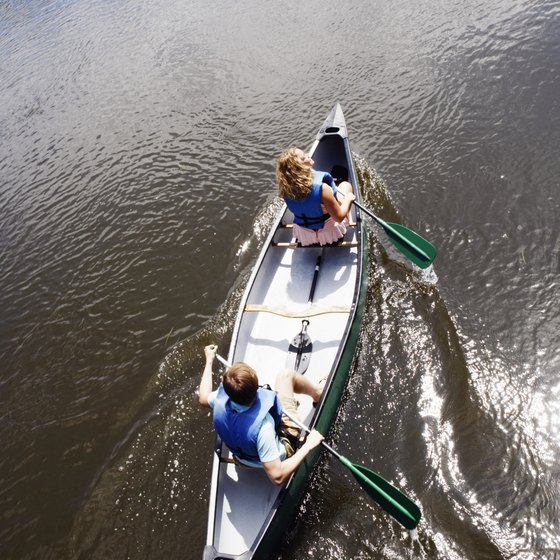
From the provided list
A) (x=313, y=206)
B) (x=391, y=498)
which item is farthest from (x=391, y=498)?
(x=313, y=206)

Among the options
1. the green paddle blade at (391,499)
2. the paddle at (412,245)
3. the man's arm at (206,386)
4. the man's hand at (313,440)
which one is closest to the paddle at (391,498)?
the green paddle blade at (391,499)

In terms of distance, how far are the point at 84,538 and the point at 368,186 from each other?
768 centimetres

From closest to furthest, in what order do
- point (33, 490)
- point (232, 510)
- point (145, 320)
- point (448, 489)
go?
point (232, 510) → point (448, 489) → point (33, 490) → point (145, 320)

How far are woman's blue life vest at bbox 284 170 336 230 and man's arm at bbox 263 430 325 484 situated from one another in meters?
3.37

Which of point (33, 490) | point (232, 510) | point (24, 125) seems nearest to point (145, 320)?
point (33, 490)

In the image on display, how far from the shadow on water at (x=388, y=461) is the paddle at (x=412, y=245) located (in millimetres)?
636

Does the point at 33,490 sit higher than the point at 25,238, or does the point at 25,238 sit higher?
the point at 25,238

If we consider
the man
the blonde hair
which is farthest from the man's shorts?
the blonde hair

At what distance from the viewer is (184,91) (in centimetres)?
1492

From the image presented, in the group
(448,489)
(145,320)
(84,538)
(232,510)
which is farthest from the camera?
(145,320)

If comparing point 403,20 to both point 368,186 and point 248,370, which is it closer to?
point 368,186

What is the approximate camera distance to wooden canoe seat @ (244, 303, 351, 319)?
6.87m

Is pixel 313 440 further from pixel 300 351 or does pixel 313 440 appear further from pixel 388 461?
pixel 300 351

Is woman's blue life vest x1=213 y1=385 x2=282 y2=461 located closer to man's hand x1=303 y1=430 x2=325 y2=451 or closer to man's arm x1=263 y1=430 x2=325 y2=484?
man's arm x1=263 y1=430 x2=325 y2=484
